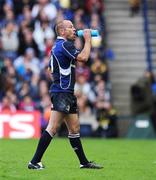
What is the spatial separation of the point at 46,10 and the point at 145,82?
4.23 meters

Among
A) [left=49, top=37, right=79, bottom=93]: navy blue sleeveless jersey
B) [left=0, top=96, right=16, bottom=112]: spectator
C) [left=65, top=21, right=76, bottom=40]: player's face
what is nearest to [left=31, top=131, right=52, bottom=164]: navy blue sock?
[left=49, top=37, right=79, bottom=93]: navy blue sleeveless jersey

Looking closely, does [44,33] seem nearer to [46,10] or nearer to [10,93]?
[46,10]

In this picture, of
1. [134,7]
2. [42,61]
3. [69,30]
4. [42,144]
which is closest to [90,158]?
[42,144]

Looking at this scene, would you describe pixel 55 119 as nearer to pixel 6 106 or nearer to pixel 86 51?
pixel 86 51

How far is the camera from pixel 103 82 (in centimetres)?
2344

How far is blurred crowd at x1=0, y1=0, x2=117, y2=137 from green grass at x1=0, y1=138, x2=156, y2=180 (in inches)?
123

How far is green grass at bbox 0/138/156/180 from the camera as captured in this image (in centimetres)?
1088

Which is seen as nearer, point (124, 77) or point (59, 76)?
point (59, 76)

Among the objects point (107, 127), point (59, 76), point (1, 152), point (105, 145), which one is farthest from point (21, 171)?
point (107, 127)

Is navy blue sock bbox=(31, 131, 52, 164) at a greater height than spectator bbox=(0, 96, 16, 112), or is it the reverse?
navy blue sock bbox=(31, 131, 52, 164)

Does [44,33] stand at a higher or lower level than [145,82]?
higher

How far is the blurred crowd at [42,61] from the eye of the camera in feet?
73.7

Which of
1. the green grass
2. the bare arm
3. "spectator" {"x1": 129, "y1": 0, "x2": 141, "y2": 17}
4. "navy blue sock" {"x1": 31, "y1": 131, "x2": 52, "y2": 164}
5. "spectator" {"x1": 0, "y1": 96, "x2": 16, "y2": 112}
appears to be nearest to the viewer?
the green grass

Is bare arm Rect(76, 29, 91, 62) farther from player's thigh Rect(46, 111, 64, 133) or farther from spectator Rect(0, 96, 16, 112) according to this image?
spectator Rect(0, 96, 16, 112)
